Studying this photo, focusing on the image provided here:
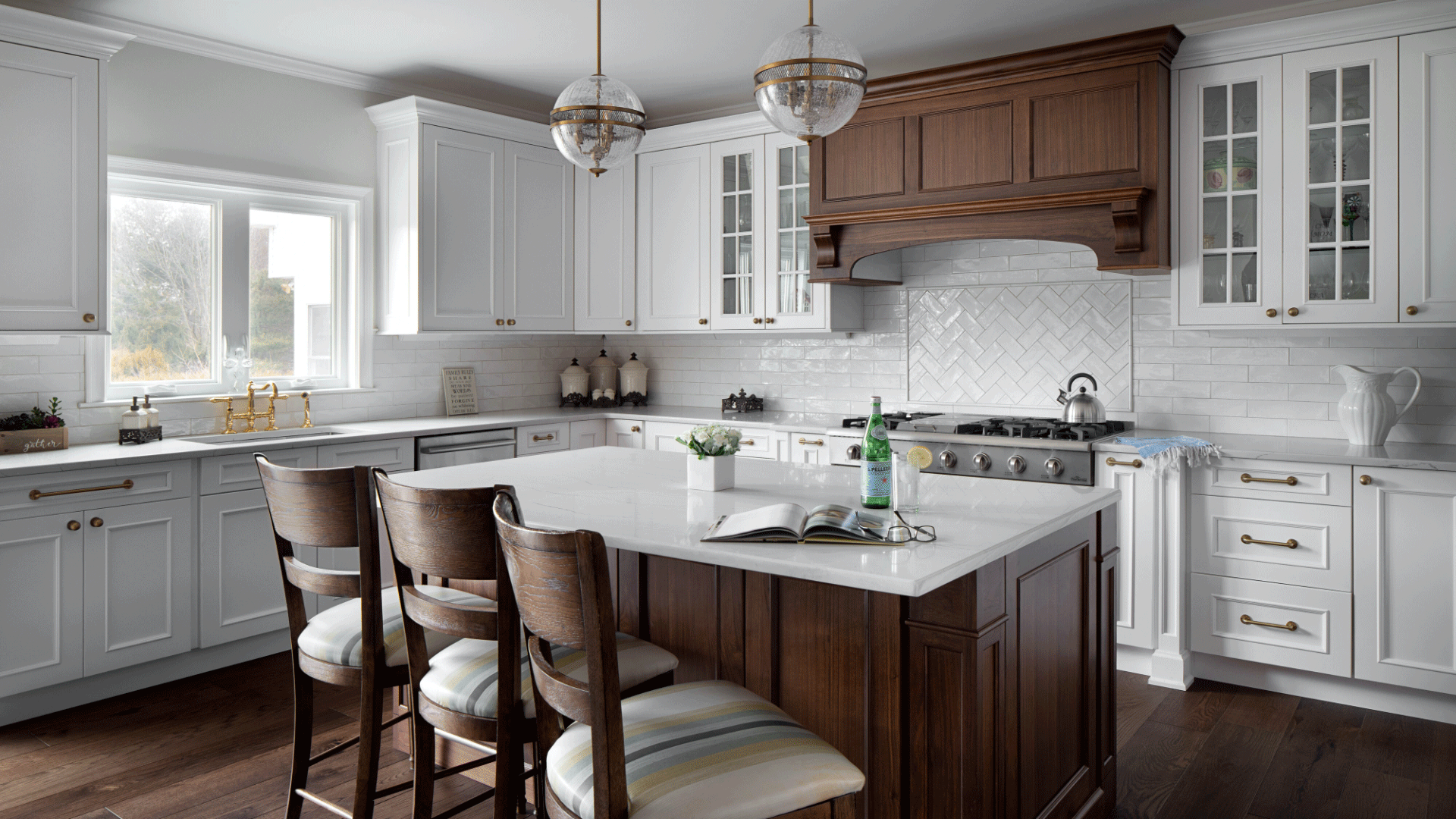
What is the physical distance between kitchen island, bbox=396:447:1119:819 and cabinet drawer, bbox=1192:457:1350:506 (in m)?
1.33

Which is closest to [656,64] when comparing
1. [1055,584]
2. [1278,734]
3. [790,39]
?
[790,39]

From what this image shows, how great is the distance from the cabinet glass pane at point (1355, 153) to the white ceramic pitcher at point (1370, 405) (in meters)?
0.74

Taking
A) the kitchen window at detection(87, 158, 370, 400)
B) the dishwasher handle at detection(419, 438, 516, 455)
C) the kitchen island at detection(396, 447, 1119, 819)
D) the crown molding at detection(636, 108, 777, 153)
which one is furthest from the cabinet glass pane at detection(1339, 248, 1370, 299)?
the kitchen window at detection(87, 158, 370, 400)

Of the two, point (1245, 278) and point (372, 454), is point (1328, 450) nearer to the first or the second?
point (1245, 278)

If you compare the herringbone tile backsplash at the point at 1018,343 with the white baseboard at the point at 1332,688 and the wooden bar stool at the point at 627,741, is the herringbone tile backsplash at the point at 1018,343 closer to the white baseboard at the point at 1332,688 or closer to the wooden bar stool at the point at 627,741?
the white baseboard at the point at 1332,688

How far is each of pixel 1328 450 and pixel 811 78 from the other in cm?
269

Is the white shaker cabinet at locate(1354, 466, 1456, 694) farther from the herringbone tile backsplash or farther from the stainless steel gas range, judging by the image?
the herringbone tile backsplash

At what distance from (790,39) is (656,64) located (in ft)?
9.35

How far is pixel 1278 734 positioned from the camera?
336 cm

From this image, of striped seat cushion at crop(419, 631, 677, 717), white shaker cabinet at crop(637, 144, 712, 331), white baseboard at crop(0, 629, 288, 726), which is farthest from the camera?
white shaker cabinet at crop(637, 144, 712, 331)

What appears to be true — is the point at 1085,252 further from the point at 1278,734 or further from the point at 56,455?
the point at 56,455

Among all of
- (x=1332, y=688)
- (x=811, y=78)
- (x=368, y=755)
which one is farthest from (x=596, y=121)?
(x=1332, y=688)

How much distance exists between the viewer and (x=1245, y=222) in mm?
3879

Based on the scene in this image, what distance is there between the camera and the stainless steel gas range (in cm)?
397
